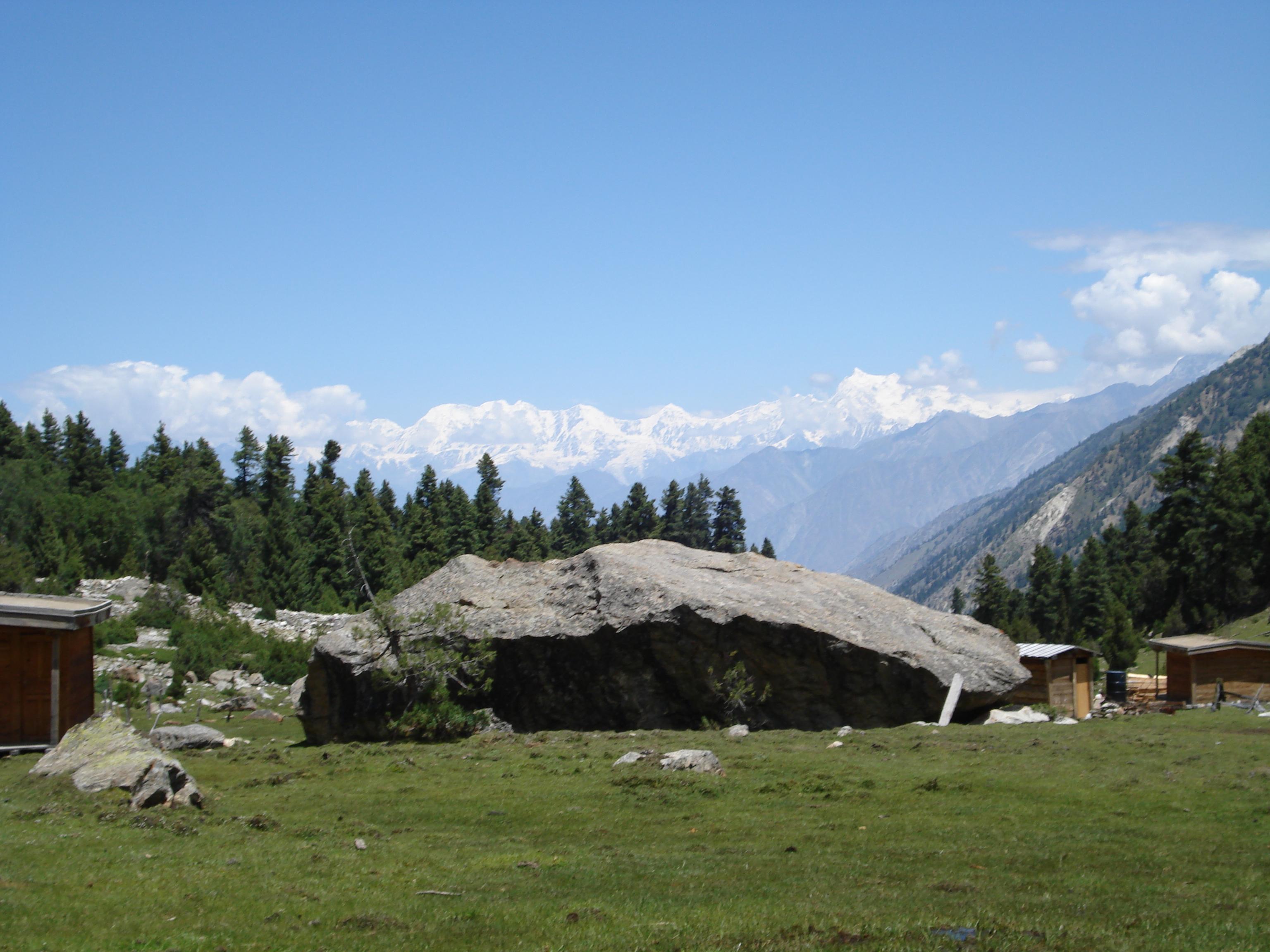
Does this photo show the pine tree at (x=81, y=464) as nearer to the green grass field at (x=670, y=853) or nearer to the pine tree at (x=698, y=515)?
the pine tree at (x=698, y=515)

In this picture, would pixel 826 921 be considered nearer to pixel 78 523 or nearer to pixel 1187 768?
pixel 1187 768

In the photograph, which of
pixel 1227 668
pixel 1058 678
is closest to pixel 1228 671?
pixel 1227 668

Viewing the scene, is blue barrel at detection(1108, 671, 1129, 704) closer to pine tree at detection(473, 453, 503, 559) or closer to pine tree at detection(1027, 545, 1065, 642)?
pine tree at detection(1027, 545, 1065, 642)

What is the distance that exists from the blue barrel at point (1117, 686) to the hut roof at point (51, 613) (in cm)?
3896

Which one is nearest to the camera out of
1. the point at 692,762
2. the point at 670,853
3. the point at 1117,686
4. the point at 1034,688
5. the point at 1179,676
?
the point at 670,853

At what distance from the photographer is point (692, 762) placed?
22984 millimetres

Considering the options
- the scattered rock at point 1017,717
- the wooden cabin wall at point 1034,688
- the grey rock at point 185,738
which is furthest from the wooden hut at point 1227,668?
the grey rock at point 185,738

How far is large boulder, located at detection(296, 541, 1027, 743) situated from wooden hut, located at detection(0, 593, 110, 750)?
7.89 m

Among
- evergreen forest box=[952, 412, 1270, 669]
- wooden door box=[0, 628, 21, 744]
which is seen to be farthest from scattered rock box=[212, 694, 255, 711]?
evergreen forest box=[952, 412, 1270, 669]

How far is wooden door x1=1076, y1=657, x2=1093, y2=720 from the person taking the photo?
38000 millimetres

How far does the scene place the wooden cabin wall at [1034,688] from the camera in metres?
36.8

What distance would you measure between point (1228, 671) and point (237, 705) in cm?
4243

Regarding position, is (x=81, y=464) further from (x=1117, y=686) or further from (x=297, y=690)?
(x=1117, y=686)

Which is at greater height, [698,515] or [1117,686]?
[698,515]
